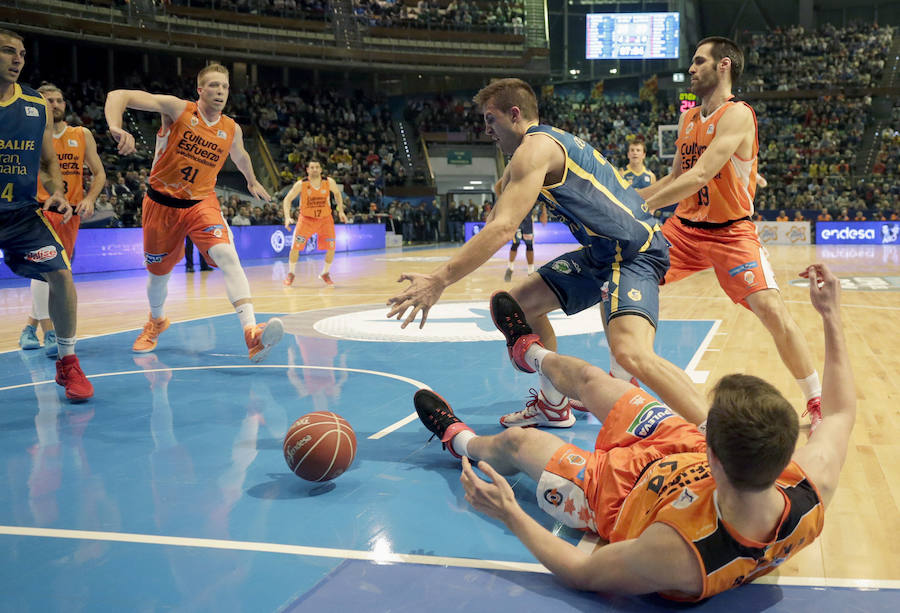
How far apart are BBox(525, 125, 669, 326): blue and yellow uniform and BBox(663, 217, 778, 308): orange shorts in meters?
0.62

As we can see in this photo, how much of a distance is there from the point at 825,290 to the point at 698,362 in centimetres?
349

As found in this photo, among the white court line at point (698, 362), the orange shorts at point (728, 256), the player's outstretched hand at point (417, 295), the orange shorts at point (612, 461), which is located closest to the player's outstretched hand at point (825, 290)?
the orange shorts at point (612, 461)

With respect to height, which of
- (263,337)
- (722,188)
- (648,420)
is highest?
(722,188)

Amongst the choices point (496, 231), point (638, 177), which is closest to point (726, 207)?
point (496, 231)

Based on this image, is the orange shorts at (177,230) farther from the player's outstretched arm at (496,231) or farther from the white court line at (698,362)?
the white court line at (698,362)

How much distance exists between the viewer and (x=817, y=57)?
Answer: 3403 centimetres

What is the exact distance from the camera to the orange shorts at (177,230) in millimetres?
6090

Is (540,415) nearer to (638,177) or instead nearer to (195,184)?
(195,184)

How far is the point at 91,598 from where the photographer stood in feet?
7.50

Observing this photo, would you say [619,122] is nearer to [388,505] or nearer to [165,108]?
[165,108]

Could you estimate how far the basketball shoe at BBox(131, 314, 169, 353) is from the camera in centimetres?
670

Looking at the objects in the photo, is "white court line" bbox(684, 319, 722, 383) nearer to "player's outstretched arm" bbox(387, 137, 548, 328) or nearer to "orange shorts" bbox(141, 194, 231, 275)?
"player's outstretched arm" bbox(387, 137, 548, 328)

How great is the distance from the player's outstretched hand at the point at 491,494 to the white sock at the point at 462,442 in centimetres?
99

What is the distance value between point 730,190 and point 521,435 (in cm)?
239
